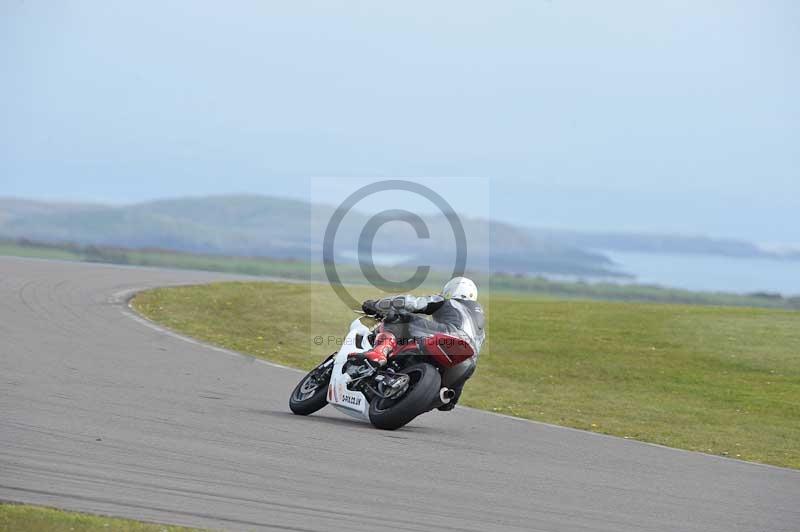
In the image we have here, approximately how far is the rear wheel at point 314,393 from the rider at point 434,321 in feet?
2.32

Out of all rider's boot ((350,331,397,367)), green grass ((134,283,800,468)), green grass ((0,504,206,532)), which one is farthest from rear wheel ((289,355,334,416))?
green grass ((0,504,206,532))

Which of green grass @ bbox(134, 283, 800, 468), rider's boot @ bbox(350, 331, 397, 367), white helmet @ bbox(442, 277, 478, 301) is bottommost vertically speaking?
green grass @ bbox(134, 283, 800, 468)

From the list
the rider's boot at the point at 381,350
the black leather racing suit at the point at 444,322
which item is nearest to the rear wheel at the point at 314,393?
the rider's boot at the point at 381,350

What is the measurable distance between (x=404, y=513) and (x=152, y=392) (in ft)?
19.0

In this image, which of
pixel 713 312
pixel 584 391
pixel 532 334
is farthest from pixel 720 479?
pixel 713 312

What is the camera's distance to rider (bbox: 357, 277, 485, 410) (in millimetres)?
12023

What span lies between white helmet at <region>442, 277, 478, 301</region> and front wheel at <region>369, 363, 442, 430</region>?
0.86 meters

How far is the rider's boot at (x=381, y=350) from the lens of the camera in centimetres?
1203

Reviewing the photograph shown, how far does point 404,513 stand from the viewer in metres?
8.13

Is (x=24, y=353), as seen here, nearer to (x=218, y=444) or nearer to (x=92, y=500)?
(x=218, y=444)

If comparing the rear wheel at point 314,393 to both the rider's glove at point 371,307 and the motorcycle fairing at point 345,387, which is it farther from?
the rider's glove at point 371,307

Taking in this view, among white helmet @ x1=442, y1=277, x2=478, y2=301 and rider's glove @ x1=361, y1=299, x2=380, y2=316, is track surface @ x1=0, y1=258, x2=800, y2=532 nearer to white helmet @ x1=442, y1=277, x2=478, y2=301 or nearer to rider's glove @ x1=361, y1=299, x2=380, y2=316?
rider's glove @ x1=361, y1=299, x2=380, y2=316

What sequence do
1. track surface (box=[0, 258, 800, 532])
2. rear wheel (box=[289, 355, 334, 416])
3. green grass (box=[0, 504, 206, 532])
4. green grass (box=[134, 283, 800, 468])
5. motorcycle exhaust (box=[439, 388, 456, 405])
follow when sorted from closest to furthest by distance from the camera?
green grass (box=[0, 504, 206, 532]) → track surface (box=[0, 258, 800, 532]) → motorcycle exhaust (box=[439, 388, 456, 405]) → rear wheel (box=[289, 355, 334, 416]) → green grass (box=[134, 283, 800, 468])

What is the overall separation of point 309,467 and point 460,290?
341 centimetres
